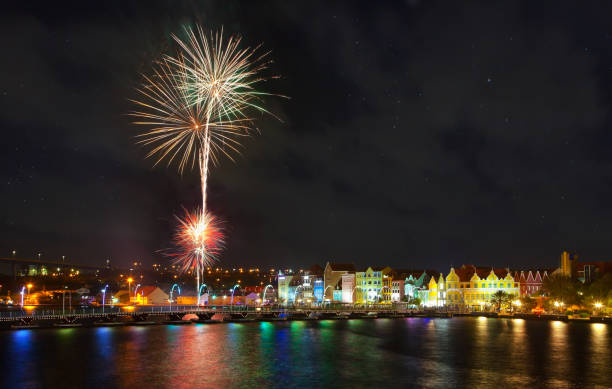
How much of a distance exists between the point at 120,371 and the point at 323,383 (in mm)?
15770

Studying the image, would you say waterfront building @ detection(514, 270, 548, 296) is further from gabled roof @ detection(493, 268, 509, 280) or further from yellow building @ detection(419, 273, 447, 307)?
yellow building @ detection(419, 273, 447, 307)

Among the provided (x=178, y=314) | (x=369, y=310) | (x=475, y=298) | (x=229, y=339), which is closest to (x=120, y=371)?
(x=229, y=339)

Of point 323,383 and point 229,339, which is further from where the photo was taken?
point 229,339

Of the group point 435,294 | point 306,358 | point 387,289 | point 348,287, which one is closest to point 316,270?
point 348,287

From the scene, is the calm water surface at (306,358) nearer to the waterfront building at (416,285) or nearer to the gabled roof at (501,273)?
the gabled roof at (501,273)

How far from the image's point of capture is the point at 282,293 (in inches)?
7077

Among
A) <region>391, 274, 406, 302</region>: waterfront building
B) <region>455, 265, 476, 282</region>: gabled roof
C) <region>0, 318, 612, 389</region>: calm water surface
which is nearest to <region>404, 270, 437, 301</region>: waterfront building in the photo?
<region>391, 274, 406, 302</region>: waterfront building

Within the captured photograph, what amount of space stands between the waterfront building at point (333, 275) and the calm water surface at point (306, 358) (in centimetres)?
7867

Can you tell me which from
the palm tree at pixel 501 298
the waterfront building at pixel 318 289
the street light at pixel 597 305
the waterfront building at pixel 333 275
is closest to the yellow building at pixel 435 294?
the palm tree at pixel 501 298

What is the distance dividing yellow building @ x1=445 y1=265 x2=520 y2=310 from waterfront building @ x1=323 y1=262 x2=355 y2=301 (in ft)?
130

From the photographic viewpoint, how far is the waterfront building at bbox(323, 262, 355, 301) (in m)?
150

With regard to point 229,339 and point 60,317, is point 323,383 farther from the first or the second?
point 60,317

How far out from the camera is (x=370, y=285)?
13562cm

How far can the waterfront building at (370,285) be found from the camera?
13400 centimetres
